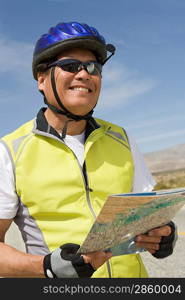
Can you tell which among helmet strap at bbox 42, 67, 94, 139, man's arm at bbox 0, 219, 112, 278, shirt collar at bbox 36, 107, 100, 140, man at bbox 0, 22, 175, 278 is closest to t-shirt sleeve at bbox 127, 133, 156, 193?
man at bbox 0, 22, 175, 278

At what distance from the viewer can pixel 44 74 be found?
2.78 m

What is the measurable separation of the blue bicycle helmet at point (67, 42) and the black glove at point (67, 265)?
4.05 feet

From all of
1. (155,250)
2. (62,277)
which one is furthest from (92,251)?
(155,250)

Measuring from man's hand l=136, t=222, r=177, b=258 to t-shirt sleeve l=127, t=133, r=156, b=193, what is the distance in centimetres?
32

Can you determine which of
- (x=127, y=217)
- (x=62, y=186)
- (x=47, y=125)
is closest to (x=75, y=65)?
(x=47, y=125)

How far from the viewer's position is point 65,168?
2508 mm

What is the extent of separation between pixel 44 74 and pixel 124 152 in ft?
2.42

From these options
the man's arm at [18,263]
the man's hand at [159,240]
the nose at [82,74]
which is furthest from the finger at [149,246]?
the nose at [82,74]

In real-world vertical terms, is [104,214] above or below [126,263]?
above

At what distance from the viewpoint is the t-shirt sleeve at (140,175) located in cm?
276

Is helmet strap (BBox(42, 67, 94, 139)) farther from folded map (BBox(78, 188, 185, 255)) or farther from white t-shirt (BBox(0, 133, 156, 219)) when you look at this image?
folded map (BBox(78, 188, 185, 255))

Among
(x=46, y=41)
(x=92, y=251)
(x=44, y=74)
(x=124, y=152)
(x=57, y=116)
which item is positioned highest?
(x=46, y=41)

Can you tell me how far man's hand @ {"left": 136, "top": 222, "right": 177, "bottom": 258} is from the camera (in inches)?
95.3

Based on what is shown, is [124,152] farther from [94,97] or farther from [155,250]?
[155,250]
